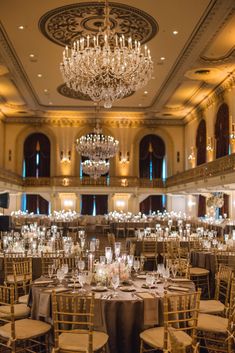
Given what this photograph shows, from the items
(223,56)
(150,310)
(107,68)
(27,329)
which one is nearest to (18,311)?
(27,329)

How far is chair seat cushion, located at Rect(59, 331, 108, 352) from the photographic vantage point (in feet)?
14.7

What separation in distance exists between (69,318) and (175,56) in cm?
1342

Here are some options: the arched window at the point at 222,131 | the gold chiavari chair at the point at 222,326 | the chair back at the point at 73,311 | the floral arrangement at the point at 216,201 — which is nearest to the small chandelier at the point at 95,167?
the floral arrangement at the point at 216,201

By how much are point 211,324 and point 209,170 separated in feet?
47.8

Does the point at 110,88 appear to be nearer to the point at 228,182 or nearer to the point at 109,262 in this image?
the point at 109,262

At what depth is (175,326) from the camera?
526 centimetres

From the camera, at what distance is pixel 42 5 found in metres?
12.4

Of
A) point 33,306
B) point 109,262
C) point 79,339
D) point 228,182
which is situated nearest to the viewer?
point 79,339

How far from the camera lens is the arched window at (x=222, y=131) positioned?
2075 centimetres

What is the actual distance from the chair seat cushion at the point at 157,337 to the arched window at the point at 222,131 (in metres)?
16.7

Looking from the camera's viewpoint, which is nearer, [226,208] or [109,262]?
[109,262]

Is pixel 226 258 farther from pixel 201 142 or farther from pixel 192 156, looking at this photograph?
pixel 192 156

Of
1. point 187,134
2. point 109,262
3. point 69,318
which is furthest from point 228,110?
point 69,318

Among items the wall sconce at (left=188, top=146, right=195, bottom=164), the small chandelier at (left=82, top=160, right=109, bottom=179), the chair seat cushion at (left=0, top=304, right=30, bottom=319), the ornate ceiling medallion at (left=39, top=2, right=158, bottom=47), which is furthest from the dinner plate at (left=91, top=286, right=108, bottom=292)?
the wall sconce at (left=188, top=146, right=195, bottom=164)
